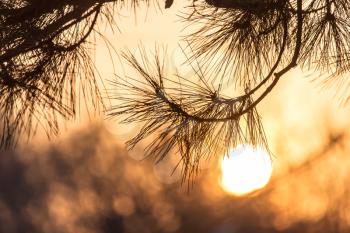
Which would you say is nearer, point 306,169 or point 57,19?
point 57,19

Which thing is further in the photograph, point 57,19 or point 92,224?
point 92,224

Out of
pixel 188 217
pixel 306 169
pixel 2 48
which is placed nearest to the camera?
pixel 2 48

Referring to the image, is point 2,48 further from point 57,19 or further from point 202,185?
point 202,185

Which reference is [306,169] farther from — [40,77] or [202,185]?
[40,77]

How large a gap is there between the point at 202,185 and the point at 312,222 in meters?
1.91

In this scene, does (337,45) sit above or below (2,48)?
above

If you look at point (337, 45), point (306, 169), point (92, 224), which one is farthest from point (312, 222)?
point (337, 45)

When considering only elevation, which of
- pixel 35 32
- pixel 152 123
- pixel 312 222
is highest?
pixel 312 222

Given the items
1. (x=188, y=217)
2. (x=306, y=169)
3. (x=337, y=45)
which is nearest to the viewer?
(x=337, y=45)

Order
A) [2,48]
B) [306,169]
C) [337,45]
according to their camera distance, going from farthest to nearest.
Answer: [306,169], [337,45], [2,48]

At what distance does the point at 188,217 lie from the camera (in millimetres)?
13922

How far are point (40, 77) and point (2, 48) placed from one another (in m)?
0.35

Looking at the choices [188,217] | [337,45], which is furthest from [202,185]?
[337,45]

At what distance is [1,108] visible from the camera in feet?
11.3
